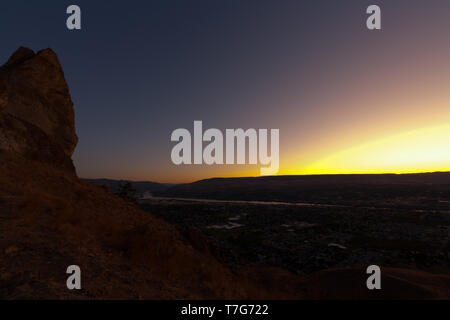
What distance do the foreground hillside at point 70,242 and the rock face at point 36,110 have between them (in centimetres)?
10

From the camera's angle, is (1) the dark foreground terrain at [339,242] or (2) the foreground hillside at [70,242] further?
(1) the dark foreground terrain at [339,242]

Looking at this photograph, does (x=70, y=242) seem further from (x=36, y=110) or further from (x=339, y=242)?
(x=339, y=242)

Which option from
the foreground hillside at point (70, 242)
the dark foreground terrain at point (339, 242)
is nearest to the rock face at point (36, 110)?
the foreground hillside at point (70, 242)

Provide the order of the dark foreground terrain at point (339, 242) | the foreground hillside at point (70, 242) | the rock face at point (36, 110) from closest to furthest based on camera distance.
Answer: the foreground hillside at point (70, 242)
the rock face at point (36, 110)
the dark foreground terrain at point (339, 242)

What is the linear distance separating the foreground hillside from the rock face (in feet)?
0.32

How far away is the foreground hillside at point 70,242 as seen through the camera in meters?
7.66

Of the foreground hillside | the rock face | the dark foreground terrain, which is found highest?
the rock face

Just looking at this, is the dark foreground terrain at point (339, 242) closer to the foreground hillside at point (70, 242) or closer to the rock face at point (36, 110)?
the foreground hillside at point (70, 242)

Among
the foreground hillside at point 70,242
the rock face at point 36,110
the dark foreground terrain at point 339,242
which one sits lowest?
the dark foreground terrain at point 339,242

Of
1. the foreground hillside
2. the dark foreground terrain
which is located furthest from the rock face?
the dark foreground terrain

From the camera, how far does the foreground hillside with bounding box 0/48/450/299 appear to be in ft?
25.1

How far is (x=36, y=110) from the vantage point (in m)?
23.9

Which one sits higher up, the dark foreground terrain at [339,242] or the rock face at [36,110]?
the rock face at [36,110]

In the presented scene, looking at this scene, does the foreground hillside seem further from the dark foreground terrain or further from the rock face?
the dark foreground terrain
